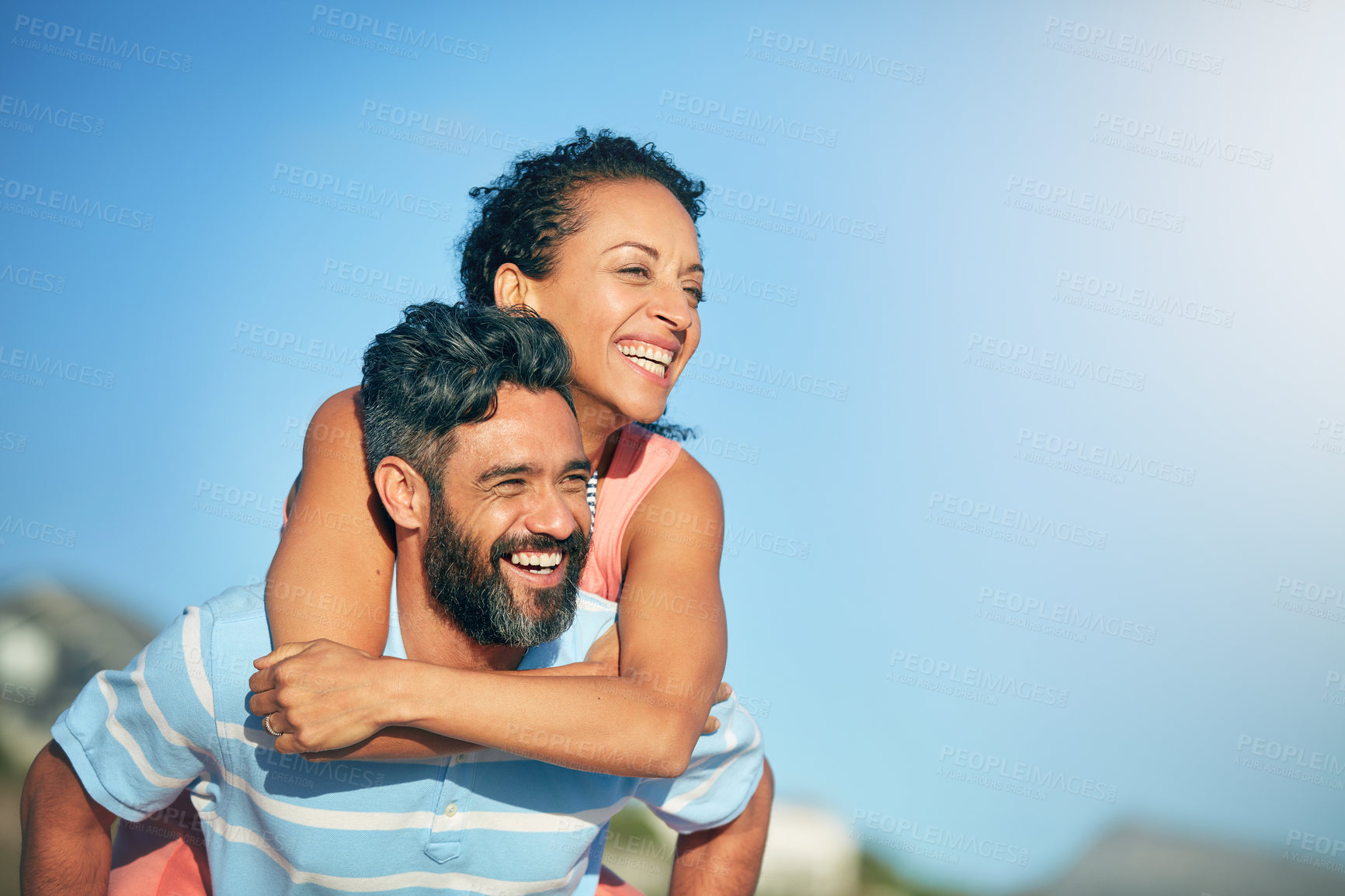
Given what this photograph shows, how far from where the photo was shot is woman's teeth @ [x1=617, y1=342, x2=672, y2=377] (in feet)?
9.94

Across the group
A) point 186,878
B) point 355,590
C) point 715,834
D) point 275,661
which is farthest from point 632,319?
point 186,878

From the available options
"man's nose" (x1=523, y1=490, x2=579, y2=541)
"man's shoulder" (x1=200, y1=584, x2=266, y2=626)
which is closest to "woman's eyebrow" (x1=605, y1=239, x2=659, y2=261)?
"man's nose" (x1=523, y1=490, x2=579, y2=541)

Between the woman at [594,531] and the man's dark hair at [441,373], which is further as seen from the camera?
the man's dark hair at [441,373]

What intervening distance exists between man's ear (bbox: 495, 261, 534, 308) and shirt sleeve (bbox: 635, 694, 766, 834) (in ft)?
4.98

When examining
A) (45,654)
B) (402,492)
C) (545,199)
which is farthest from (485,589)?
(45,654)

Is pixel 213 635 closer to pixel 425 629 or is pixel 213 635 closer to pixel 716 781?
pixel 425 629

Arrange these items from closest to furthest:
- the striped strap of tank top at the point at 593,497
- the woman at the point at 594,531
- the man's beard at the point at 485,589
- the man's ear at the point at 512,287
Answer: the woman at the point at 594,531 → the man's beard at the point at 485,589 → the striped strap of tank top at the point at 593,497 → the man's ear at the point at 512,287

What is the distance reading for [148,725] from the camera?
234 centimetres

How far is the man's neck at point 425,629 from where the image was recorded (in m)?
2.55

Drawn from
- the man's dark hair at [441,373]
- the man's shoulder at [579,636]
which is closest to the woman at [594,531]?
the man's shoulder at [579,636]

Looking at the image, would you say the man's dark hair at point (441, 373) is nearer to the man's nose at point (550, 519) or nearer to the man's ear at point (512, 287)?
the man's nose at point (550, 519)

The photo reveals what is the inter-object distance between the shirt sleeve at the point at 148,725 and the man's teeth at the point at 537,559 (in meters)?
0.78

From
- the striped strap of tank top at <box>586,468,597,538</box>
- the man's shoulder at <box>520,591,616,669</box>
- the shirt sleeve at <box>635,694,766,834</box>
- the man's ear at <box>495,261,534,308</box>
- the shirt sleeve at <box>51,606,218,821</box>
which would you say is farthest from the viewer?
the man's ear at <box>495,261,534,308</box>

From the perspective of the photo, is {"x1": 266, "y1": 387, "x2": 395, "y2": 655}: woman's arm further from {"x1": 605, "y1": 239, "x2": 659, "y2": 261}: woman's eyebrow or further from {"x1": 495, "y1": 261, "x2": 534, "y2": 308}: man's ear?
{"x1": 605, "y1": 239, "x2": 659, "y2": 261}: woman's eyebrow
